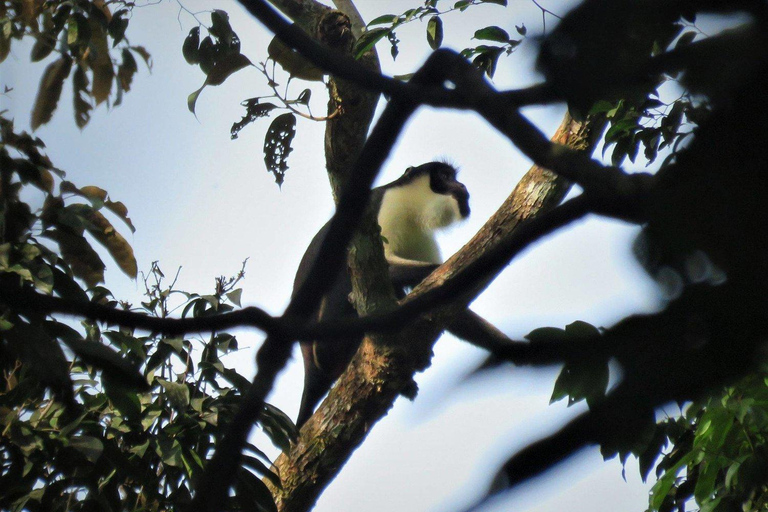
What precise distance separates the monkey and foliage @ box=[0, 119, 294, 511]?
2.41 meters

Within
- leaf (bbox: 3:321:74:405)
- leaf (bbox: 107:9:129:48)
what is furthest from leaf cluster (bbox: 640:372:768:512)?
leaf (bbox: 107:9:129:48)

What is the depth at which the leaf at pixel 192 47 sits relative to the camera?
3826 millimetres

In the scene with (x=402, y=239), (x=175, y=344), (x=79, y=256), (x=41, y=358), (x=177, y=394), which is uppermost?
(x=402, y=239)

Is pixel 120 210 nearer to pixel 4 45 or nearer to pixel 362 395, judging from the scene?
pixel 4 45

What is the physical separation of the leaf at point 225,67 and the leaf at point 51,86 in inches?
25.0

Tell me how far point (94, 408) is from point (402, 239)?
4.32 meters

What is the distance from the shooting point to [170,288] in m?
3.46

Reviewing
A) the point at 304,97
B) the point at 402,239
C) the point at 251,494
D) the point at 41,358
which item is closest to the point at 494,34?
the point at 304,97

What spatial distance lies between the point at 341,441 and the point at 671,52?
3.77m

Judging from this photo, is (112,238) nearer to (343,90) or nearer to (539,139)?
(343,90)

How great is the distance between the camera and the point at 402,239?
272 inches

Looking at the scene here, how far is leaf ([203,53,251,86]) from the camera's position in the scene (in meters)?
3.77

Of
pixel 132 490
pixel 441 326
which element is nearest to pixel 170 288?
pixel 132 490

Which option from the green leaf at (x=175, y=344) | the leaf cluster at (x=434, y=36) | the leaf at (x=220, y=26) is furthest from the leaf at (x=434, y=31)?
the green leaf at (x=175, y=344)
